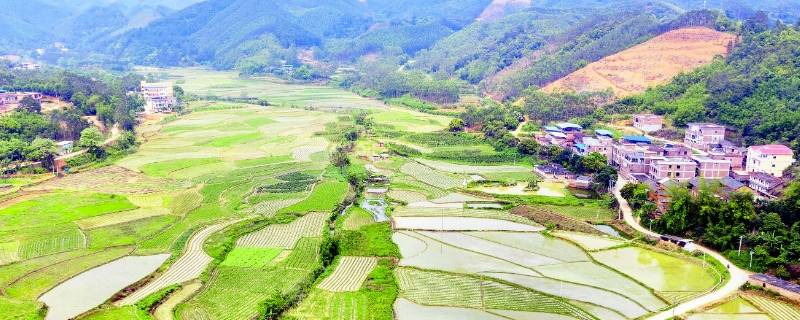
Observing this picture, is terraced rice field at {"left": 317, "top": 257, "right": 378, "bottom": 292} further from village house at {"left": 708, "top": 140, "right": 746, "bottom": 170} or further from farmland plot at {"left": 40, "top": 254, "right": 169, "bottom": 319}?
village house at {"left": 708, "top": 140, "right": 746, "bottom": 170}

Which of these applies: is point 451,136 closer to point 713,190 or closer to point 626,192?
point 626,192

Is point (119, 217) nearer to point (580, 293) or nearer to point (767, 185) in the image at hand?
point (580, 293)

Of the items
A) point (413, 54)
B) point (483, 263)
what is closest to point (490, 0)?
point (413, 54)

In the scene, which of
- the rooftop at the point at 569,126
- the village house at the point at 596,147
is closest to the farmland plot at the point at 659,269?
the village house at the point at 596,147

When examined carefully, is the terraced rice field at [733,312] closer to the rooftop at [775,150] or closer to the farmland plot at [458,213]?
the farmland plot at [458,213]

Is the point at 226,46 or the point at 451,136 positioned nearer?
the point at 451,136

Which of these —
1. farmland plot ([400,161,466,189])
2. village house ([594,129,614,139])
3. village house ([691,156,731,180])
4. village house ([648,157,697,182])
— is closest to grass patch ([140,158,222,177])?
farmland plot ([400,161,466,189])

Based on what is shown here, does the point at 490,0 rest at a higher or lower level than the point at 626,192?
higher

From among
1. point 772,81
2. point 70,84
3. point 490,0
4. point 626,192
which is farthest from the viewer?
point 490,0
